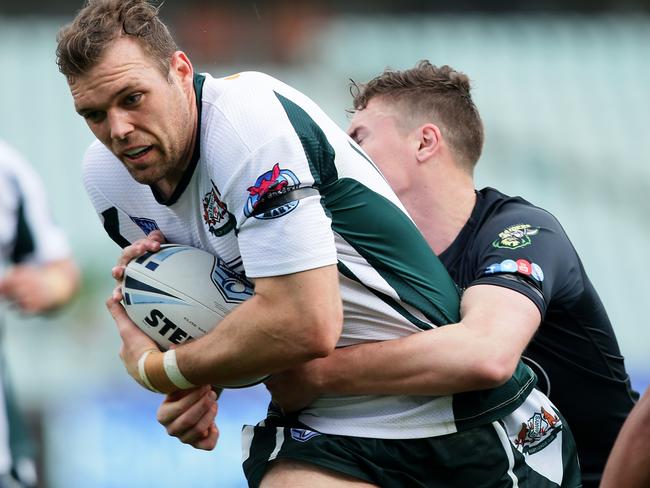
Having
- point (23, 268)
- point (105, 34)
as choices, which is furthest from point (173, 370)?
point (23, 268)

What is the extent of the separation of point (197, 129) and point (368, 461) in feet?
3.62

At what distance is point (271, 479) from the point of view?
133 inches

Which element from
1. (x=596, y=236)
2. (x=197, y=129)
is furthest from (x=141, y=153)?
(x=596, y=236)

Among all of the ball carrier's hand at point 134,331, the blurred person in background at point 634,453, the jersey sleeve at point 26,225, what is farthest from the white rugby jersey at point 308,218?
the jersey sleeve at point 26,225

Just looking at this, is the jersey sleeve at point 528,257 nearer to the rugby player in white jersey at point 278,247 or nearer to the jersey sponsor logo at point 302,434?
the rugby player in white jersey at point 278,247

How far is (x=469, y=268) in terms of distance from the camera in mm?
3965

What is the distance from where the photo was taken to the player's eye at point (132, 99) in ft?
10.3

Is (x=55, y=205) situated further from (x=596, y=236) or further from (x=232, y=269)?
(x=232, y=269)

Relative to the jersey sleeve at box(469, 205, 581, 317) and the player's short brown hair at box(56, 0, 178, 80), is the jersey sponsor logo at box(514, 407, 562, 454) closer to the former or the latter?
the jersey sleeve at box(469, 205, 581, 317)

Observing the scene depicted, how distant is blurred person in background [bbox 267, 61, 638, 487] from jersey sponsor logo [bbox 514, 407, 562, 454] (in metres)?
0.33

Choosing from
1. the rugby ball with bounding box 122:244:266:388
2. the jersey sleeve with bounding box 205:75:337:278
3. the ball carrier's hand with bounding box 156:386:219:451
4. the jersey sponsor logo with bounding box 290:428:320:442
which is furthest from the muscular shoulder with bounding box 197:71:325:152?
the jersey sponsor logo with bounding box 290:428:320:442

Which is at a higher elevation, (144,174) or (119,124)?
(119,124)

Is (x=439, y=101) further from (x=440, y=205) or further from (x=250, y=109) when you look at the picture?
(x=250, y=109)

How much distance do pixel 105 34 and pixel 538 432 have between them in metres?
1.84
